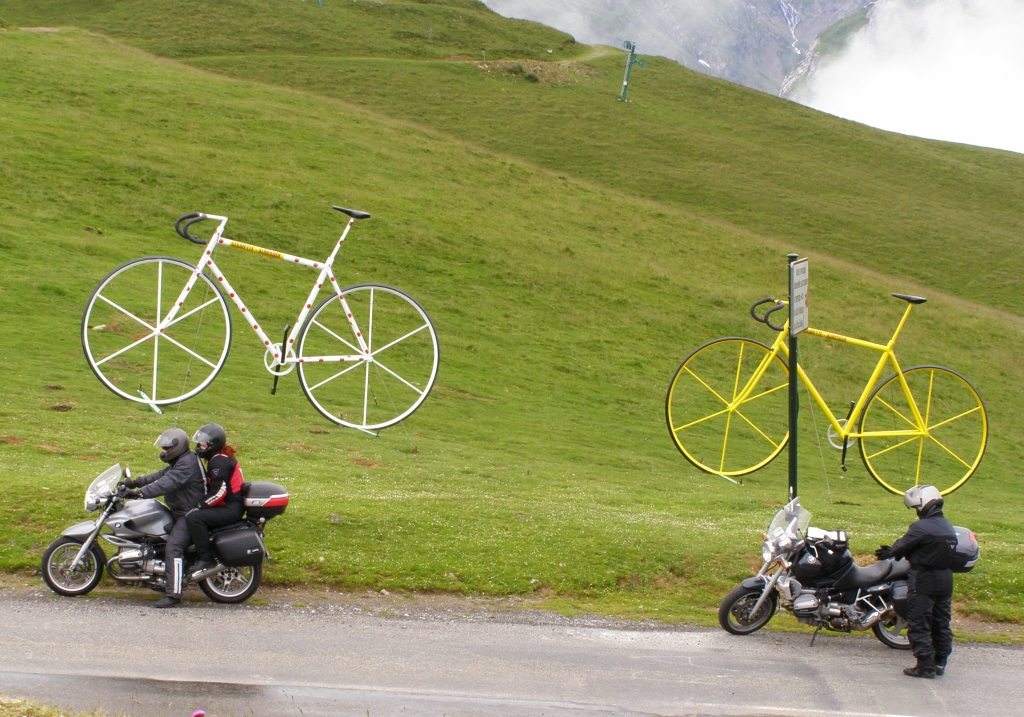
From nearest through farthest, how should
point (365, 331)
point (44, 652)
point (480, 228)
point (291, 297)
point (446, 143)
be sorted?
1. point (44, 652)
2. point (365, 331)
3. point (291, 297)
4. point (480, 228)
5. point (446, 143)

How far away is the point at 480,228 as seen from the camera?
46594 mm

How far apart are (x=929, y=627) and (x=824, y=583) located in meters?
1.46

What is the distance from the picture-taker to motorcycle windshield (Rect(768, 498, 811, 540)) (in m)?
13.1

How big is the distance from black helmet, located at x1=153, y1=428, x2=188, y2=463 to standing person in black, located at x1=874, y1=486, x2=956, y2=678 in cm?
992

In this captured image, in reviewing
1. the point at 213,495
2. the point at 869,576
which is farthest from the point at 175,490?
the point at 869,576

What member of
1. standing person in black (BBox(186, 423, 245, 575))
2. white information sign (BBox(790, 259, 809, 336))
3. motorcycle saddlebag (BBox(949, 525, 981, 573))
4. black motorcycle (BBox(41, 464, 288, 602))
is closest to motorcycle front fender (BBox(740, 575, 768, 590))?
motorcycle saddlebag (BBox(949, 525, 981, 573))

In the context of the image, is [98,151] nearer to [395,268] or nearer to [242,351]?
[395,268]

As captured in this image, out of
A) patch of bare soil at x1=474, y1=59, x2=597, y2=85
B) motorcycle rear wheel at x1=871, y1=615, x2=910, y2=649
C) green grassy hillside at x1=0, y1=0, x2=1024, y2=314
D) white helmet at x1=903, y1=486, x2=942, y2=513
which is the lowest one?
motorcycle rear wheel at x1=871, y1=615, x2=910, y2=649

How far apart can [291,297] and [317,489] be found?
17008mm

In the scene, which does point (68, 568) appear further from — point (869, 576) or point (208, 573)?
point (869, 576)

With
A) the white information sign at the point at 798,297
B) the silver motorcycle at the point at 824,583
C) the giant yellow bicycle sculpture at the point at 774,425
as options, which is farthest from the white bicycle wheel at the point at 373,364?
the white information sign at the point at 798,297

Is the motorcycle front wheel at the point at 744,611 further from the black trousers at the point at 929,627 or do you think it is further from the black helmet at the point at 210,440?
the black helmet at the point at 210,440

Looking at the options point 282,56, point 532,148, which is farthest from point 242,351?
point 282,56

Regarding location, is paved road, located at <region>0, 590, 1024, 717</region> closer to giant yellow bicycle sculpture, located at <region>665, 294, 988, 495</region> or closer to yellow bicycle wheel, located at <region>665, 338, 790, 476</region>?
giant yellow bicycle sculpture, located at <region>665, 294, 988, 495</region>
